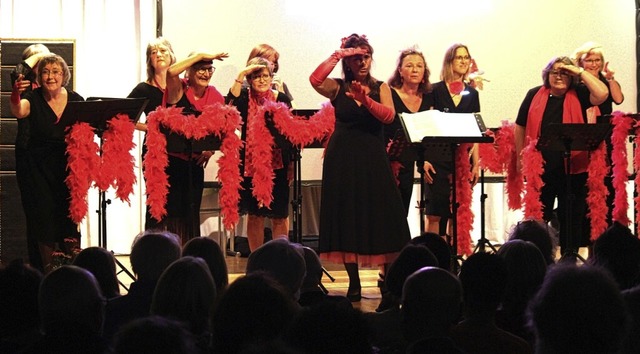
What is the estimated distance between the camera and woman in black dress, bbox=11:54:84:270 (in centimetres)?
656

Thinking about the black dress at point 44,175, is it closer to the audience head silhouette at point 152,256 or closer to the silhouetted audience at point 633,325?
the audience head silhouette at point 152,256

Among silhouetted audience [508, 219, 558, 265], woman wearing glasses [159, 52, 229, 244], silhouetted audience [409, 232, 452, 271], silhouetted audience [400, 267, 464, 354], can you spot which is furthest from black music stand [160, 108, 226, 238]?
silhouetted audience [400, 267, 464, 354]

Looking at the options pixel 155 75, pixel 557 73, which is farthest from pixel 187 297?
pixel 557 73

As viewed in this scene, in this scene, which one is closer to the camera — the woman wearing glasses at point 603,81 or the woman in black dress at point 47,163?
the woman in black dress at point 47,163

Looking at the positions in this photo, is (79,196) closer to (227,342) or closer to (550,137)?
(550,137)

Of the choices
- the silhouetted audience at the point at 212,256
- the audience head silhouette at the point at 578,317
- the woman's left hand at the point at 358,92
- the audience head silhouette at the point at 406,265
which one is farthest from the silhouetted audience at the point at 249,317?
the woman's left hand at the point at 358,92

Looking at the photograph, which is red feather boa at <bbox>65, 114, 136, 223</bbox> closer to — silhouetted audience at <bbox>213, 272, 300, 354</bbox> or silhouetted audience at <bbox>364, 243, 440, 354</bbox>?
silhouetted audience at <bbox>364, 243, 440, 354</bbox>

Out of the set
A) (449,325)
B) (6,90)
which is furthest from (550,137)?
(6,90)

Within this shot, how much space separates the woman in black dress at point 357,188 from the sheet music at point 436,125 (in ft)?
0.79

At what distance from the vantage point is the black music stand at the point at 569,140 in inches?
259

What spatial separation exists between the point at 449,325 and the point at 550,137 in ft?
12.9

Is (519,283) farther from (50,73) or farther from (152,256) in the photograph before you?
(50,73)

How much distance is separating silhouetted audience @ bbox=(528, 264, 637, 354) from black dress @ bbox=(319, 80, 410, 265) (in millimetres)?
3798

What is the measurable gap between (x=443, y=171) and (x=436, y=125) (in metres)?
1.04
